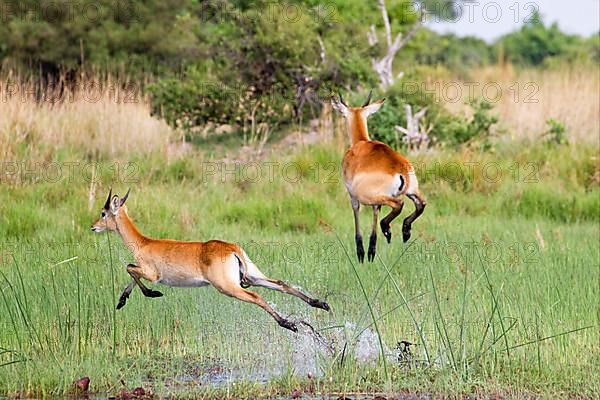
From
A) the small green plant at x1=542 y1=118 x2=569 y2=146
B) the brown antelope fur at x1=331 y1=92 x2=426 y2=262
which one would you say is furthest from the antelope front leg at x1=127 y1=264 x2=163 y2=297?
the small green plant at x1=542 y1=118 x2=569 y2=146

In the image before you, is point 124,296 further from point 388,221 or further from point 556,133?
point 556,133

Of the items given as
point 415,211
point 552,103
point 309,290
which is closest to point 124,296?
point 415,211

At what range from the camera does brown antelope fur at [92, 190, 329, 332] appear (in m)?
5.68

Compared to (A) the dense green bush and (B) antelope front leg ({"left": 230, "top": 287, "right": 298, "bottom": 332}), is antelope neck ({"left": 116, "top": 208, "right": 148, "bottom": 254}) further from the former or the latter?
(A) the dense green bush

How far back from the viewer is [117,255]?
29.6ft

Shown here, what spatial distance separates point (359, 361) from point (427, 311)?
37.4 inches

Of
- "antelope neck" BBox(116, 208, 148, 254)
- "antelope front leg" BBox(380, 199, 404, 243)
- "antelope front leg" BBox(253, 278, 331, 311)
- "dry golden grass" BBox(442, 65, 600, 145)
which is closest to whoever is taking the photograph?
"antelope front leg" BBox(253, 278, 331, 311)

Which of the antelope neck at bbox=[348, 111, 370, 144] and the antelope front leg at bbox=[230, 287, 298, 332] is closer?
the antelope front leg at bbox=[230, 287, 298, 332]

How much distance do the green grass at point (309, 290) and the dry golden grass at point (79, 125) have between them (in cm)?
126

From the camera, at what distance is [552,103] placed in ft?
56.0

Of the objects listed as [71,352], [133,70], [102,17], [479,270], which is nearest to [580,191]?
[479,270]

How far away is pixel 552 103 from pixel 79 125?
24.2ft

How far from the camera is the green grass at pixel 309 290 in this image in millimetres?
6328

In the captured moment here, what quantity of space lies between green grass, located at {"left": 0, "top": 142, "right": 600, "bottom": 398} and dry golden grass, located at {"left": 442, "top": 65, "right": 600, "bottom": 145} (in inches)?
115
